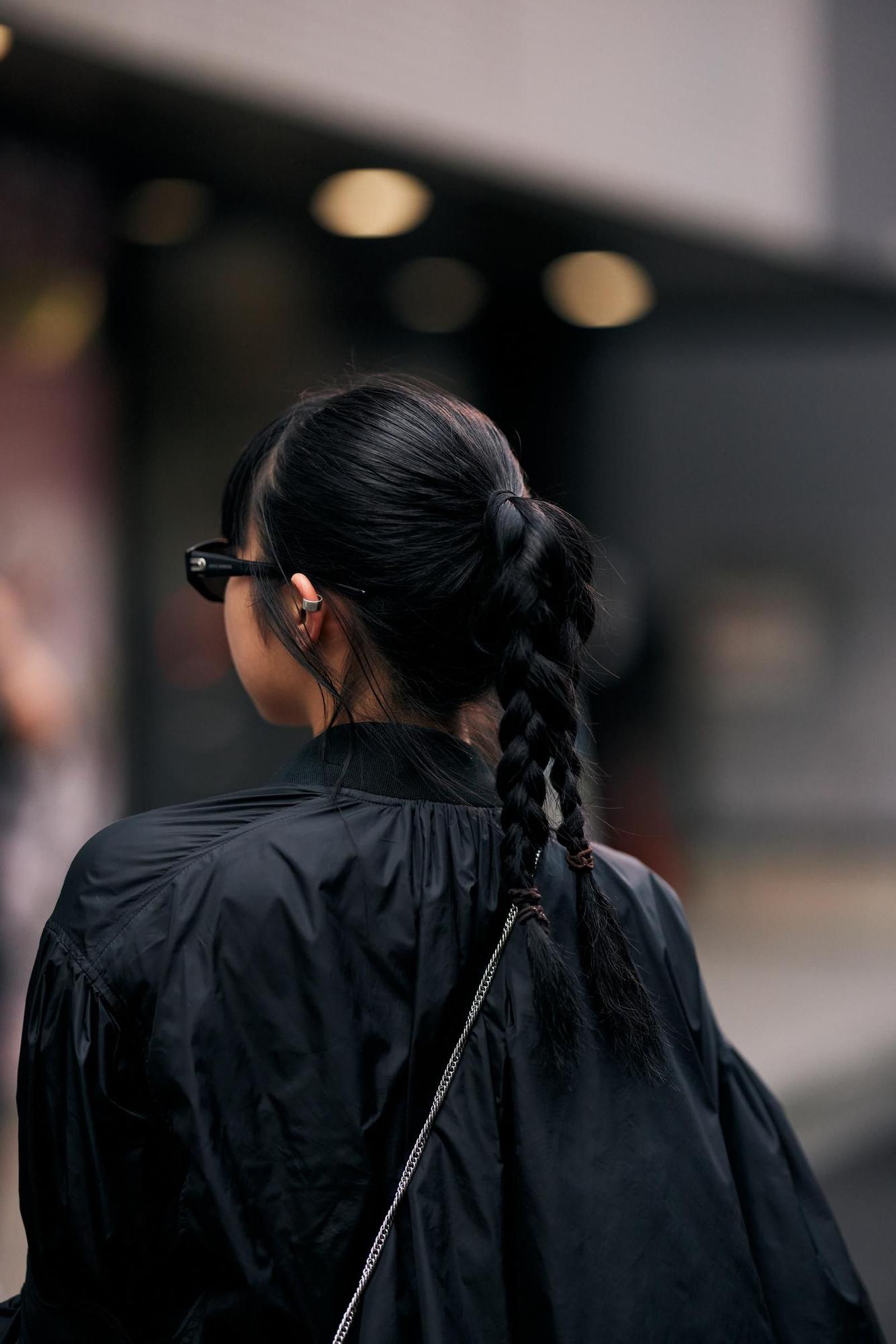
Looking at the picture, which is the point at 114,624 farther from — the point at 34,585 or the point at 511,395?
the point at 511,395

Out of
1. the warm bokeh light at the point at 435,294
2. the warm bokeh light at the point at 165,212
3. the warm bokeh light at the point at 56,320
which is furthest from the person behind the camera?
the warm bokeh light at the point at 435,294

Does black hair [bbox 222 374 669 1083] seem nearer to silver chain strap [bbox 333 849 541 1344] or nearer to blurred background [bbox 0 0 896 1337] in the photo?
silver chain strap [bbox 333 849 541 1344]

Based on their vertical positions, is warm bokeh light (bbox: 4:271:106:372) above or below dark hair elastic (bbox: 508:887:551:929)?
above

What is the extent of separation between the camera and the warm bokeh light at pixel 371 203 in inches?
160

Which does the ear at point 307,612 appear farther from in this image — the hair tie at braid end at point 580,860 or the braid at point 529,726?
the hair tie at braid end at point 580,860

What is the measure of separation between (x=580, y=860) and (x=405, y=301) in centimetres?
493

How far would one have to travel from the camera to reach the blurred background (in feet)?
11.6

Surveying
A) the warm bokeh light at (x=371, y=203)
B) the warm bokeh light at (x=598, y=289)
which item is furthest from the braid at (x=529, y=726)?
the warm bokeh light at (x=598, y=289)

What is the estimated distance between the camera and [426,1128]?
1.20m

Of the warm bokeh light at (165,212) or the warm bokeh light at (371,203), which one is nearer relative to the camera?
the warm bokeh light at (371,203)

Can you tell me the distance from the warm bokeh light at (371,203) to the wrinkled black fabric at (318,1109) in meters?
3.20

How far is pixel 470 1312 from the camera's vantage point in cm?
117

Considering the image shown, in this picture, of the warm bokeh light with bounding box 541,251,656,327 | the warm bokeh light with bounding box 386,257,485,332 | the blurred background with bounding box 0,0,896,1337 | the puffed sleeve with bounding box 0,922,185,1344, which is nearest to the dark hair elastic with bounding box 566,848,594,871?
the puffed sleeve with bounding box 0,922,185,1344

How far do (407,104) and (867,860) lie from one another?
25.1ft
